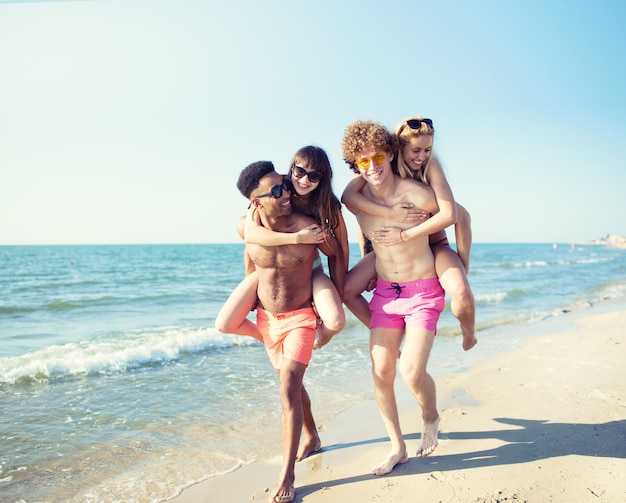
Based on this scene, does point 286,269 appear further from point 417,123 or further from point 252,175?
point 417,123

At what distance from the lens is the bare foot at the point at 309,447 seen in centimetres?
445

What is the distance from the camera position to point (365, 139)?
4043 mm

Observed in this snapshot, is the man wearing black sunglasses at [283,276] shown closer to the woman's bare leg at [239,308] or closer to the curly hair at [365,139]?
the woman's bare leg at [239,308]

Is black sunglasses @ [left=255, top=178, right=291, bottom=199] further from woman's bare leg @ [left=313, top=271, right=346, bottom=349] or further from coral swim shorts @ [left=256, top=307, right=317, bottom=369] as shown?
coral swim shorts @ [left=256, top=307, right=317, bottom=369]

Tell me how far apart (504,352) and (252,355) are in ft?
14.0

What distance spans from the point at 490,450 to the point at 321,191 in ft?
8.40

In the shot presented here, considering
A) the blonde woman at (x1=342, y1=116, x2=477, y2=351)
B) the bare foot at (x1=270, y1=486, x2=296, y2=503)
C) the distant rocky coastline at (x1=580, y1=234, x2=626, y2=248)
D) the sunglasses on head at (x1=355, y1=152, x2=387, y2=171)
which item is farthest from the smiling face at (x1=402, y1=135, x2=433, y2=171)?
the distant rocky coastline at (x1=580, y1=234, x2=626, y2=248)

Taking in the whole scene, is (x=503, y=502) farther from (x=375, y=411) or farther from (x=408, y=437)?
(x=375, y=411)

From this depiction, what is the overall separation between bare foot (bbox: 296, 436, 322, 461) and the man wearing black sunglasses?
0.59m

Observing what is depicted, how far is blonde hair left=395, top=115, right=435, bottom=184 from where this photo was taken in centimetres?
409

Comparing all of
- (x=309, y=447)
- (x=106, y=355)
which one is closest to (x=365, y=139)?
(x=309, y=447)

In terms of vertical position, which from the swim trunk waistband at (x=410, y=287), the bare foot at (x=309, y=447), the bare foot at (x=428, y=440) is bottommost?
the bare foot at (x=309, y=447)

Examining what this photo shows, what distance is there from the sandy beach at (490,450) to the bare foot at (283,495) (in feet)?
0.31

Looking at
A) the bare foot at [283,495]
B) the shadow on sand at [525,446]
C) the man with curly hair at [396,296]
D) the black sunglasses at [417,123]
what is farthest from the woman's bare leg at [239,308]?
the black sunglasses at [417,123]
